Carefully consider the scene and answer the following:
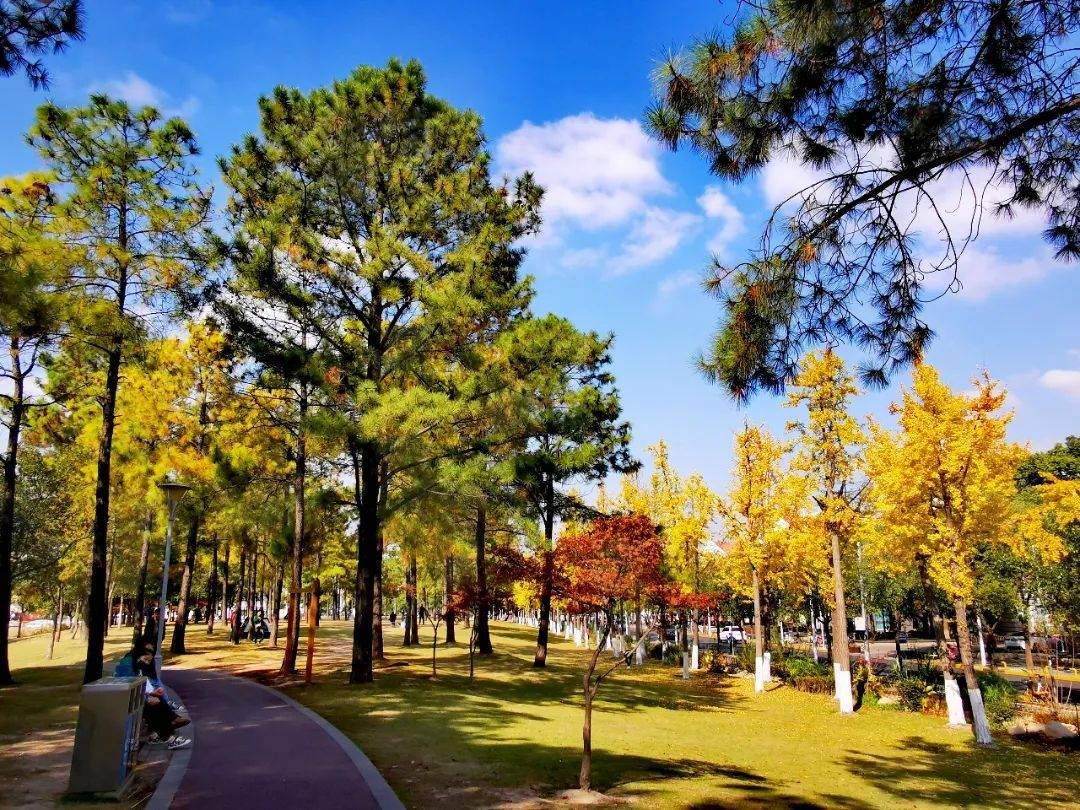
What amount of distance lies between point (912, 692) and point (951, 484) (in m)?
7.25

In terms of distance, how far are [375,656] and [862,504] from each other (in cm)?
1817

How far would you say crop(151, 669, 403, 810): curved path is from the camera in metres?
7.27

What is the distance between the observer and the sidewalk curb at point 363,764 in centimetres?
725

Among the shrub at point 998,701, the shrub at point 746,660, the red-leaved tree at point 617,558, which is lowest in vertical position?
the shrub at point 746,660

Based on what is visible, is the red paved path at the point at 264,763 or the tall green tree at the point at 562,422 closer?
the red paved path at the point at 264,763

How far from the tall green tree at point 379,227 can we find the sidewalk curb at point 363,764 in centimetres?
570

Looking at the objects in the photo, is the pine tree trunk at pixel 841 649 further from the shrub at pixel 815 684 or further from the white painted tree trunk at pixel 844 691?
the shrub at pixel 815 684

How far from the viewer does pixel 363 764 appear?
348 inches

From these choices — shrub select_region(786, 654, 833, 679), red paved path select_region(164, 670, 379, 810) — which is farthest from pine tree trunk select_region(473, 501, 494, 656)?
shrub select_region(786, 654, 833, 679)

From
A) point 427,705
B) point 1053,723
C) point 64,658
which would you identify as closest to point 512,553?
point 427,705

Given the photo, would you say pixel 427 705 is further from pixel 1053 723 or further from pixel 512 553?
pixel 1053 723

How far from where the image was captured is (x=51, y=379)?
22.2 meters

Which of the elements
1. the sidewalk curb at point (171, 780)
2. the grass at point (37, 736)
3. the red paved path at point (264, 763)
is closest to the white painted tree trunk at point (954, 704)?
the red paved path at point (264, 763)

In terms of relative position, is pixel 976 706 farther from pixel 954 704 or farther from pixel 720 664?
pixel 720 664
